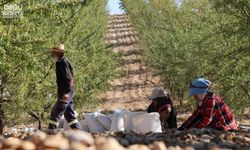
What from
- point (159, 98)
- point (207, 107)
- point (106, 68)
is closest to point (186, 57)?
point (106, 68)

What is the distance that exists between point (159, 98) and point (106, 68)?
34.7ft

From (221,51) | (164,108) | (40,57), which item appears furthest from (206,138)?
(221,51)

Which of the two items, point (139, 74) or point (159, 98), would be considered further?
point (139, 74)

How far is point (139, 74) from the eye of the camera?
1312 inches

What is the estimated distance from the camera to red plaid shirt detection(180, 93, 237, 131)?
6688mm

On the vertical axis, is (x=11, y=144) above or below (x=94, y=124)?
above

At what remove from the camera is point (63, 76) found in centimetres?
830

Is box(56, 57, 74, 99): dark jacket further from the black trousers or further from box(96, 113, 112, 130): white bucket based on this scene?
box(96, 113, 112, 130): white bucket

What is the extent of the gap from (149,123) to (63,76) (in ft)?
5.90

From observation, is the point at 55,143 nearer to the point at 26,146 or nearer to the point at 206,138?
the point at 26,146

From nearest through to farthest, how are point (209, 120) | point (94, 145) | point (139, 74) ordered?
point (94, 145), point (209, 120), point (139, 74)

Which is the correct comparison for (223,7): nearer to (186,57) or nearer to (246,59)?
(246,59)

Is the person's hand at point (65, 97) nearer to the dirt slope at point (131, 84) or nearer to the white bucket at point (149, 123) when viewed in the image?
the white bucket at point (149, 123)

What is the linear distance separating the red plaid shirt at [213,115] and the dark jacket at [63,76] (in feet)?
7.59
